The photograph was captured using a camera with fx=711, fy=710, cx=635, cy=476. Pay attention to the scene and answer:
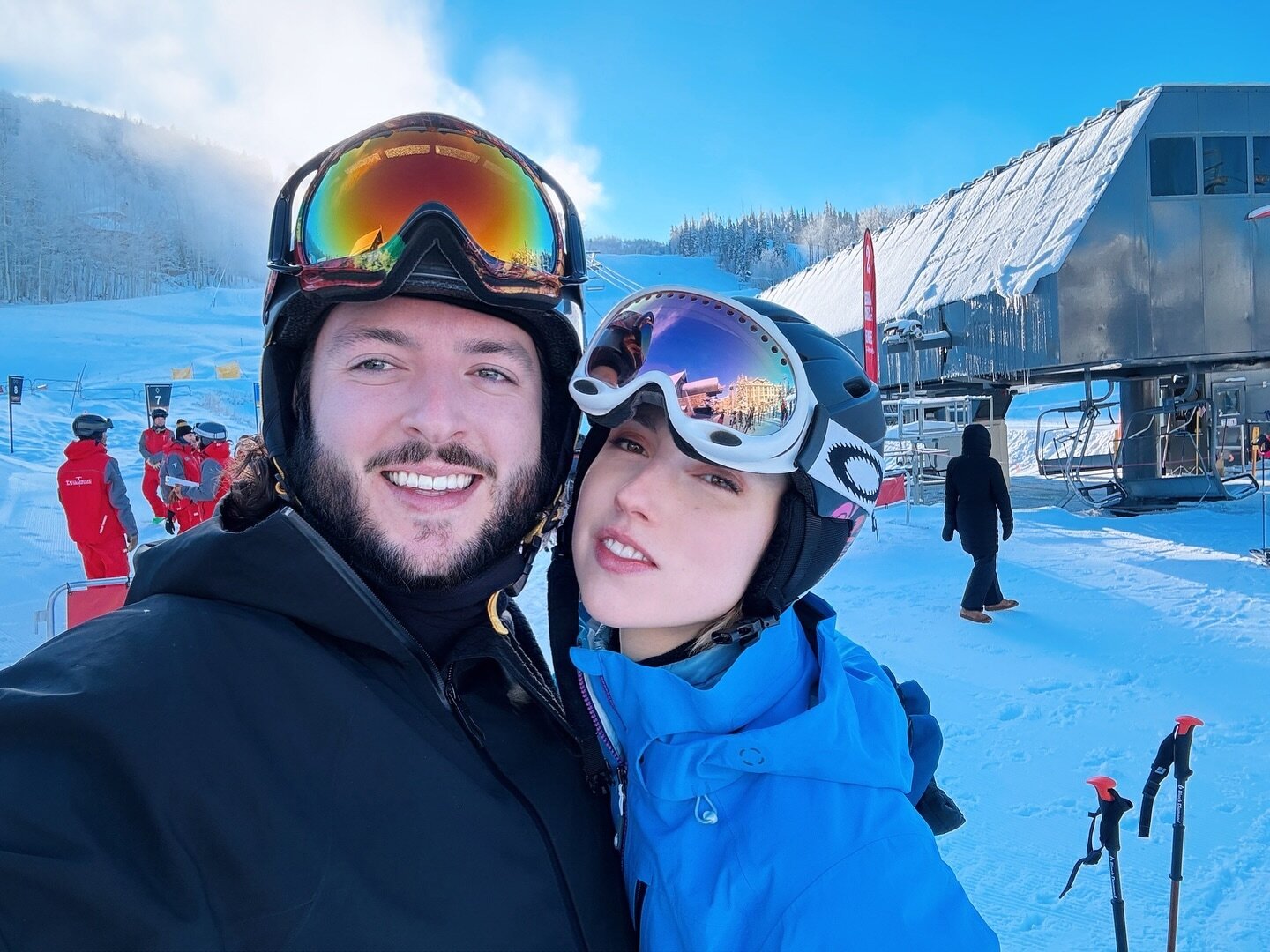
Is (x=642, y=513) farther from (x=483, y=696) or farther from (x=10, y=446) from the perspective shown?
(x=10, y=446)

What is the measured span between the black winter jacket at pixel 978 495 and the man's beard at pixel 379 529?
6.86 m

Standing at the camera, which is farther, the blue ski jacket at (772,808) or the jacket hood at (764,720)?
the jacket hood at (764,720)

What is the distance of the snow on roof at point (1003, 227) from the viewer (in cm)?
1492

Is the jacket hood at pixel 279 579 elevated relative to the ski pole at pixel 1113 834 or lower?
elevated

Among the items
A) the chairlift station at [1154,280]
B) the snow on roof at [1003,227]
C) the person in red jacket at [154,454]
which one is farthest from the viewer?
the snow on roof at [1003,227]

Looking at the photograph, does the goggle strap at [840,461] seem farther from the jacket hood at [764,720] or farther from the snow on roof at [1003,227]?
the snow on roof at [1003,227]

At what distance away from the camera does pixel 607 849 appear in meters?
1.36

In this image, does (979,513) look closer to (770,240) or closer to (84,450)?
(84,450)

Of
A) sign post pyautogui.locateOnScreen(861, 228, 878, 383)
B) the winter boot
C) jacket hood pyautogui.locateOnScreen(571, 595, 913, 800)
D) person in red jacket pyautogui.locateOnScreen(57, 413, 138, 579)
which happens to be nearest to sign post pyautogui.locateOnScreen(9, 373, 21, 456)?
person in red jacket pyautogui.locateOnScreen(57, 413, 138, 579)

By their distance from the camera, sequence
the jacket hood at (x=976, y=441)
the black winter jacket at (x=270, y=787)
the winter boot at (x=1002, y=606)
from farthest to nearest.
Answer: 1. the jacket hood at (x=976, y=441)
2. the winter boot at (x=1002, y=606)
3. the black winter jacket at (x=270, y=787)

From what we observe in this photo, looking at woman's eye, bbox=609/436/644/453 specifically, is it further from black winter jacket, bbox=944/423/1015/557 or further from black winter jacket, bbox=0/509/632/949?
black winter jacket, bbox=944/423/1015/557

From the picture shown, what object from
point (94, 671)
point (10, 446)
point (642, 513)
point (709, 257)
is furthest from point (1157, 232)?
point (709, 257)

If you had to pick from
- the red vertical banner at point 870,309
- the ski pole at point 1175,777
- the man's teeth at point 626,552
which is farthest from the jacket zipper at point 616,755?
the red vertical banner at point 870,309

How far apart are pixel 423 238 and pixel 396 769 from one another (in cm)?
115
